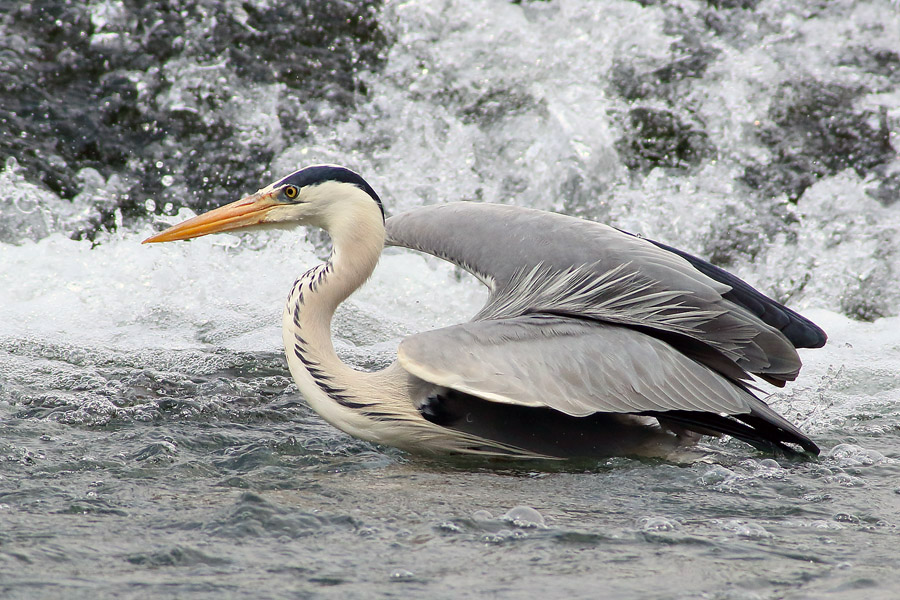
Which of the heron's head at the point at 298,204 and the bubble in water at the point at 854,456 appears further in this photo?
the heron's head at the point at 298,204

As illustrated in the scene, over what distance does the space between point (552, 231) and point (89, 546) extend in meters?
2.24

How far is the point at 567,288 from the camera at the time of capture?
4035mm

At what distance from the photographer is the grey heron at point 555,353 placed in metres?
3.60

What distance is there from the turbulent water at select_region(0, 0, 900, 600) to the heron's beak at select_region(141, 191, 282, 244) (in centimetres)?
69

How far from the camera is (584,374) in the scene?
11.9 feet

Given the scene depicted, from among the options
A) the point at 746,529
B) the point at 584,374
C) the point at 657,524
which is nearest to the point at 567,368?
the point at 584,374

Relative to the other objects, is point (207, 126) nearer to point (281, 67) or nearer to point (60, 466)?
point (281, 67)

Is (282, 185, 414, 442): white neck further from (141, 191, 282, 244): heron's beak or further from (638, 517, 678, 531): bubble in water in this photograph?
(638, 517, 678, 531): bubble in water

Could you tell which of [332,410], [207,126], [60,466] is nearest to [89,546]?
[60,466]

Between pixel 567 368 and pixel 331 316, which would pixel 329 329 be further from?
pixel 567 368

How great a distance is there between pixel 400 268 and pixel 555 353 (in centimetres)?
311

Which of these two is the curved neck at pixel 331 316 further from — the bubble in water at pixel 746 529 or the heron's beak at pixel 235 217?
the bubble in water at pixel 746 529

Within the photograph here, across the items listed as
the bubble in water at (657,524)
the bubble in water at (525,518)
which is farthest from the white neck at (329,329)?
the bubble in water at (657,524)

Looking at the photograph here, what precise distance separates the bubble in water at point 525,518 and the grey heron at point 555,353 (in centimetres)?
51
